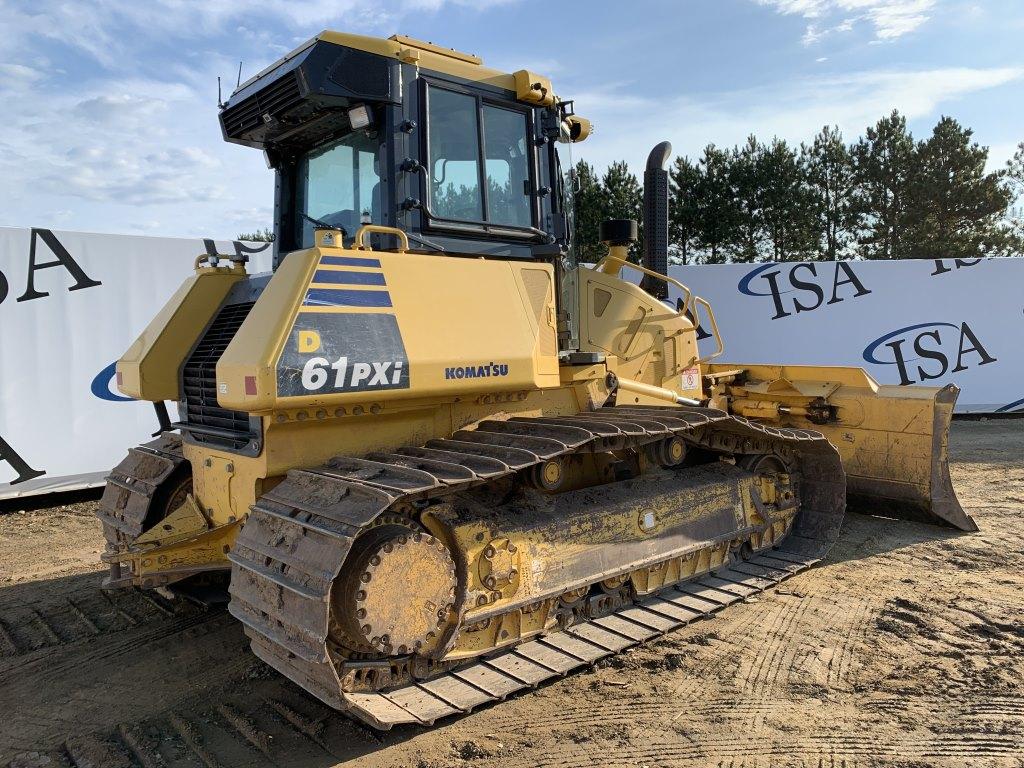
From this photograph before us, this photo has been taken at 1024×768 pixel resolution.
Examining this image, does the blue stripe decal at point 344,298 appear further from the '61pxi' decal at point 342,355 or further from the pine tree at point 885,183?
the pine tree at point 885,183

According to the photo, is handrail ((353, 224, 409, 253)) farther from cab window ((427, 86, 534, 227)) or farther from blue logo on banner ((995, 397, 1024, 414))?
blue logo on banner ((995, 397, 1024, 414))

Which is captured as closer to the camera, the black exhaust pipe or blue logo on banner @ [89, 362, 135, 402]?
the black exhaust pipe

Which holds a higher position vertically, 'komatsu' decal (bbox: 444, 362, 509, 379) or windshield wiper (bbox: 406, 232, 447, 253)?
windshield wiper (bbox: 406, 232, 447, 253)

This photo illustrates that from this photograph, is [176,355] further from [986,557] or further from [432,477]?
[986,557]

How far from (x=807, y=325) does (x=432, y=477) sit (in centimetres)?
1166

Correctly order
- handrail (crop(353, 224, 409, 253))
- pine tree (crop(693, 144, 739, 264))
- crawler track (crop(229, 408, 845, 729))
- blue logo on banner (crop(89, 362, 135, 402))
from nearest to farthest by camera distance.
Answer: crawler track (crop(229, 408, 845, 729))
handrail (crop(353, 224, 409, 253))
blue logo on banner (crop(89, 362, 135, 402))
pine tree (crop(693, 144, 739, 264))

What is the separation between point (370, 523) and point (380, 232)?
4.95ft

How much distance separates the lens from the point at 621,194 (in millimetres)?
26656

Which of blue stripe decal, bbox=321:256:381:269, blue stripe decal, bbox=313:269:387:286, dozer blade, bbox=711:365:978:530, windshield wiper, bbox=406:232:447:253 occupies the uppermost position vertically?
windshield wiper, bbox=406:232:447:253

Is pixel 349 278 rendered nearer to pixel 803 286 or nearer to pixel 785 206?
pixel 803 286

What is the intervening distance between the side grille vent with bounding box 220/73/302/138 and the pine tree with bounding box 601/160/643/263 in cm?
2167

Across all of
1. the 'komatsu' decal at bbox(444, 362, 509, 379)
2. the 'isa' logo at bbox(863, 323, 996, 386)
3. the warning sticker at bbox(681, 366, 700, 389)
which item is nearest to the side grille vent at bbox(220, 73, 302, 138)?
the 'komatsu' decal at bbox(444, 362, 509, 379)

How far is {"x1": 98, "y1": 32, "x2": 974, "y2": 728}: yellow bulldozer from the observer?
135 inches

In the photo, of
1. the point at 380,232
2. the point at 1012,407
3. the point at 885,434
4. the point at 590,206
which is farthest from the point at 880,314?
the point at 590,206
